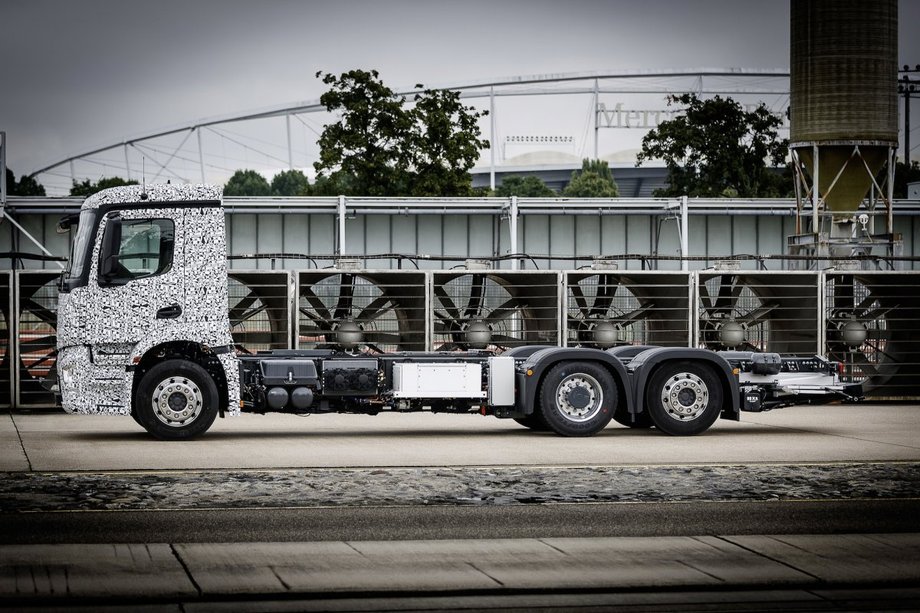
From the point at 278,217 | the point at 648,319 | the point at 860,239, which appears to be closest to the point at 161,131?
the point at 278,217

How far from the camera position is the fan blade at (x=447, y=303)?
2786 centimetres

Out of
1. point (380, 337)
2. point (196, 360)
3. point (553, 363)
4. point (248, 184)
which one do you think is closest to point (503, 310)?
point (380, 337)

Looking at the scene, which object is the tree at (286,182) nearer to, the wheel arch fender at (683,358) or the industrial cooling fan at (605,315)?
the industrial cooling fan at (605,315)

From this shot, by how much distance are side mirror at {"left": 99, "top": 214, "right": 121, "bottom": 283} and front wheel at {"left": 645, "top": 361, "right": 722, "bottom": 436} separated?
7921mm

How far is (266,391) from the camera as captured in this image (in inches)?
→ 750

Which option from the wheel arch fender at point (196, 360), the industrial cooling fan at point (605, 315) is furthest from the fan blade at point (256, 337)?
the wheel arch fender at point (196, 360)

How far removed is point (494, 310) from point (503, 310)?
0.63 ft

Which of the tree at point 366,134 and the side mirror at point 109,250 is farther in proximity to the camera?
the tree at point 366,134

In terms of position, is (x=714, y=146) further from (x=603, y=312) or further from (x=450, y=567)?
(x=450, y=567)

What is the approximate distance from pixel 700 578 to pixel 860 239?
4204 centimetres

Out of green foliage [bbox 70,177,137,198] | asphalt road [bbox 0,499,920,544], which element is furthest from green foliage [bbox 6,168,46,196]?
asphalt road [bbox 0,499,920,544]

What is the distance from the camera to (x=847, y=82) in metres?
45.4

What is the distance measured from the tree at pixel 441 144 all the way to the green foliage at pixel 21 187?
186ft

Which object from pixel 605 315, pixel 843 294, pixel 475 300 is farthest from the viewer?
pixel 843 294
